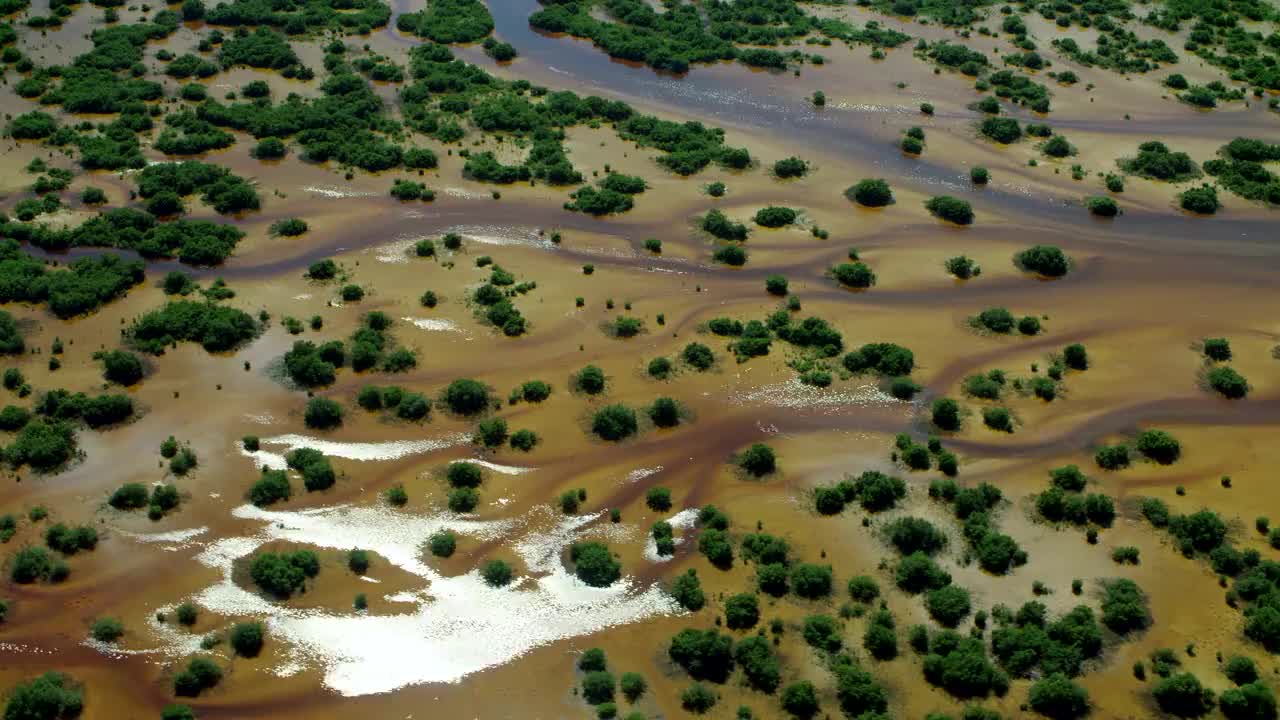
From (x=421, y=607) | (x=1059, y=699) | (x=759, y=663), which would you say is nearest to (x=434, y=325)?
(x=421, y=607)

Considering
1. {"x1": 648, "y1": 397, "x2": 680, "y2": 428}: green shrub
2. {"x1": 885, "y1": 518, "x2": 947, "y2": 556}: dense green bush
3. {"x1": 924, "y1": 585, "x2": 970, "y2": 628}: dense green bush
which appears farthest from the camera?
{"x1": 648, "y1": 397, "x2": 680, "y2": 428}: green shrub

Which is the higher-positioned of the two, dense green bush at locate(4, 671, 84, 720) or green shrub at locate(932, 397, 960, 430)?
green shrub at locate(932, 397, 960, 430)

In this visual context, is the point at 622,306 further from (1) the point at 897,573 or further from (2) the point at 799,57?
(2) the point at 799,57

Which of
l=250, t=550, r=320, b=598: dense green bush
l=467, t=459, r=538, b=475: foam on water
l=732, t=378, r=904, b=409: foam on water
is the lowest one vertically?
l=250, t=550, r=320, b=598: dense green bush

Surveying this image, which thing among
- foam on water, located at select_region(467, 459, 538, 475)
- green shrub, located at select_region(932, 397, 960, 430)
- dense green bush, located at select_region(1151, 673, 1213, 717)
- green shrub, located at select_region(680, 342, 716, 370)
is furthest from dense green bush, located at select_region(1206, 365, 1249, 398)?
foam on water, located at select_region(467, 459, 538, 475)

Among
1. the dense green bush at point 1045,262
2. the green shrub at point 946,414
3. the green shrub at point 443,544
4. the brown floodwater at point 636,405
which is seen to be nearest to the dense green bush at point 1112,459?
the brown floodwater at point 636,405

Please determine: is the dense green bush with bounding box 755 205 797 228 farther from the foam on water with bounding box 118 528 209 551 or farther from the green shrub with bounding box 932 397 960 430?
the foam on water with bounding box 118 528 209 551

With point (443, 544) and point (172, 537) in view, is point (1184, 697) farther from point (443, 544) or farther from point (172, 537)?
point (172, 537)

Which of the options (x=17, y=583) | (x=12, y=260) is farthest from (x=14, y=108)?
(x=17, y=583)
